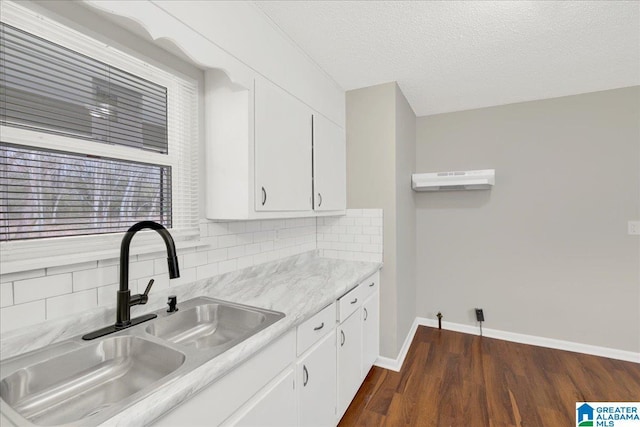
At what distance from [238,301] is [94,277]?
63cm

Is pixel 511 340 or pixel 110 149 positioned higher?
pixel 110 149

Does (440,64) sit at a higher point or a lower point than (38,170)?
higher

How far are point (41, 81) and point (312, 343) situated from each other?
158 cm

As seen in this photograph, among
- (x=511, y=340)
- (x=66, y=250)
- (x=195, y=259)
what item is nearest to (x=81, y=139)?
(x=66, y=250)

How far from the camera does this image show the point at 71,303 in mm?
1128

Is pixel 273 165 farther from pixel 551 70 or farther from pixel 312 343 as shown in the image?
pixel 551 70

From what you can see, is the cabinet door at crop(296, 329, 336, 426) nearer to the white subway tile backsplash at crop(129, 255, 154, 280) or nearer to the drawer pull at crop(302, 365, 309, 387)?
the drawer pull at crop(302, 365, 309, 387)

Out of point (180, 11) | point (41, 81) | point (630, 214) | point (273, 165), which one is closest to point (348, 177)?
point (273, 165)

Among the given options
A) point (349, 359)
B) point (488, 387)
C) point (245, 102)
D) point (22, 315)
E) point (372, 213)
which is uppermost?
point (245, 102)

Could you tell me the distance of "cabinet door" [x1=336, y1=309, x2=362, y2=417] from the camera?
187 cm

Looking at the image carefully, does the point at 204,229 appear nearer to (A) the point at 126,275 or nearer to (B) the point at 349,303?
(A) the point at 126,275

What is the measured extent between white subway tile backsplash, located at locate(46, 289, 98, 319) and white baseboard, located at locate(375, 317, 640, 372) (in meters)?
2.23

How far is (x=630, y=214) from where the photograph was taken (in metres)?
2.70

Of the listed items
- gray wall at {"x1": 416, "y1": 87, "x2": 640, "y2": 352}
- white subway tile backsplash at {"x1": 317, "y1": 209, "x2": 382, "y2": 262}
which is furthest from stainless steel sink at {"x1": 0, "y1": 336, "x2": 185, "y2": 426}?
gray wall at {"x1": 416, "y1": 87, "x2": 640, "y2": 352}
